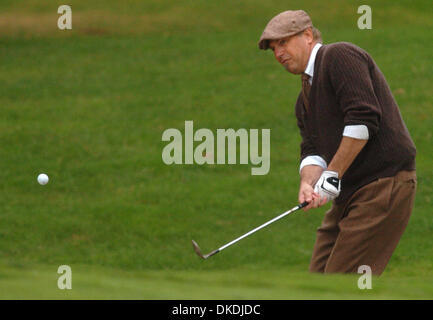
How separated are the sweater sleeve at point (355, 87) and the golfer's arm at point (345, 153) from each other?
102 millimetres

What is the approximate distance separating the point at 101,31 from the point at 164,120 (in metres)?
8.61

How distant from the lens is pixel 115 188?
14.3 metres

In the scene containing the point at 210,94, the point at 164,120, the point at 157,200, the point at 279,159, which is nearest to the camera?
the point at 157,200

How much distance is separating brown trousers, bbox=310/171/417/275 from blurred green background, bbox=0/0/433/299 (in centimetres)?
22

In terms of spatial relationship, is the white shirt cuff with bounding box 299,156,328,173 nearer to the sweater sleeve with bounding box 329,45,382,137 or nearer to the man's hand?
the man's hand

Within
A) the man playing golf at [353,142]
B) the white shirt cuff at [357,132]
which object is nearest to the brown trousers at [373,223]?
the man playing golf at [353,142]

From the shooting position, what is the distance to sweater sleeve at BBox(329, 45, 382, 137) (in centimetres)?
604

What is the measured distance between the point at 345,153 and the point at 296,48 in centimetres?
80

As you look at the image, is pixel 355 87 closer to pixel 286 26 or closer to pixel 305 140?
pixel 286 26

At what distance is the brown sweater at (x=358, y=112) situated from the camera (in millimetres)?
6070

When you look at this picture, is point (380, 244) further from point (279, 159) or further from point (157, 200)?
point (279, 159)

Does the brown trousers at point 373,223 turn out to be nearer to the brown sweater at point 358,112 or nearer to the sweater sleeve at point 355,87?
the brown sweater at point 358,112

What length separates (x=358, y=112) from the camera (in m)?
6.02
